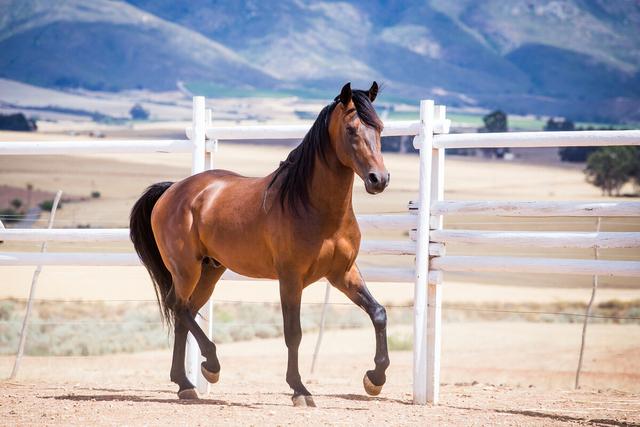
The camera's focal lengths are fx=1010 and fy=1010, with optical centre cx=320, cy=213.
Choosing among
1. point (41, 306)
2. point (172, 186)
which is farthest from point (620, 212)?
point (41, 306)

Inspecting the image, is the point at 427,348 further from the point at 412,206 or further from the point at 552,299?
the point at 552,299

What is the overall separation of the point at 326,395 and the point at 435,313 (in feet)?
4.12

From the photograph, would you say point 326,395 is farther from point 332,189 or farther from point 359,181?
point 359,181

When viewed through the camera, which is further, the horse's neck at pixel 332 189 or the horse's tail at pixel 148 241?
the horse's tail at pixel 148 241

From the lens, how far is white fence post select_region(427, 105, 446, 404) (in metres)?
7.93

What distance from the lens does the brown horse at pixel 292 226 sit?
275 inches

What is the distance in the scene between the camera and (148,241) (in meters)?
8.66

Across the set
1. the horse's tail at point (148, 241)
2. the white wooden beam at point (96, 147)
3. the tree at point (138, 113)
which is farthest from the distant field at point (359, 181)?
the tree at point (138, 113)

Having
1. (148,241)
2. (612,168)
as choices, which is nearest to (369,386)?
(148,241)

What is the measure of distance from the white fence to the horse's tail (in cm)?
25

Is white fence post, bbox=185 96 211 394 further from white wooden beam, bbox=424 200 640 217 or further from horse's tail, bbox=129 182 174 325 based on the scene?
white wooden beam, bbox=424 200 640 217

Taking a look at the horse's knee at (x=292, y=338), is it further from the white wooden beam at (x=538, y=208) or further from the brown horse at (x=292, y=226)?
the white wooden beam at (x=538, y=208)

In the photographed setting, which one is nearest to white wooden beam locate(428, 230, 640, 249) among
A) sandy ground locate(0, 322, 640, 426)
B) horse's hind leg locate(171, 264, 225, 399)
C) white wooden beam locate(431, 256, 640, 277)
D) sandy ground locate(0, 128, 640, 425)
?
white wooden beam locate(431, 256, 640, 277)

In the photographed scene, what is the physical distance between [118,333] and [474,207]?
548 inches
